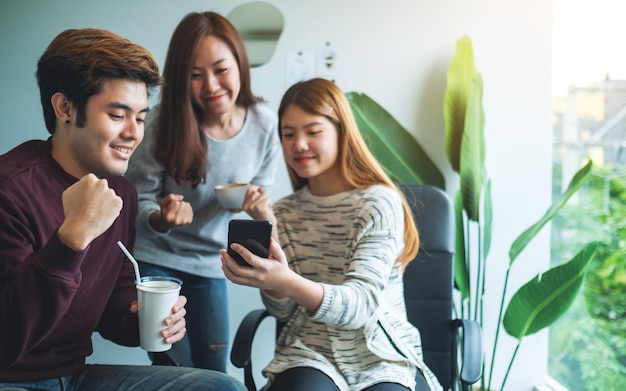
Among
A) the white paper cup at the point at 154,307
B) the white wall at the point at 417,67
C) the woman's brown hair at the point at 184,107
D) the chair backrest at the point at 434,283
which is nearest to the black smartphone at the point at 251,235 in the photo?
the white paper cup at the point at 154,307

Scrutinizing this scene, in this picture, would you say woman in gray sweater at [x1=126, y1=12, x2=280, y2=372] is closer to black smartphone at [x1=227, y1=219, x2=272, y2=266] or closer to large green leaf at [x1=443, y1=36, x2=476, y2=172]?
black smartphone at [x1=227, y1=219, x2=272, y2=266]

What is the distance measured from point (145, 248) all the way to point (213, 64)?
61 cm

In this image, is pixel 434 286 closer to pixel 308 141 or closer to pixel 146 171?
pixel 308 141

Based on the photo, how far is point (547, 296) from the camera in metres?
2.01

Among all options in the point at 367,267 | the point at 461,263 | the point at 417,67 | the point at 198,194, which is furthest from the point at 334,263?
the point at 417,67

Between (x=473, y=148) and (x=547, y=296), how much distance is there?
58 cm

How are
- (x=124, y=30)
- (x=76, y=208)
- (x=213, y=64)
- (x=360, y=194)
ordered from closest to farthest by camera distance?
(x=76, y=208) < (x=360, y=194) < (x=213, y=64) < (x=124, y=30)

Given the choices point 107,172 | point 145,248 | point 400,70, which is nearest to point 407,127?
point 400,70

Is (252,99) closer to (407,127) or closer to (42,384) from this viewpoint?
(407,127)

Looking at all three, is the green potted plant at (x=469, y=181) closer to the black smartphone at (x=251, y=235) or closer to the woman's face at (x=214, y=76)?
the woman's face at (x=214, y=76)

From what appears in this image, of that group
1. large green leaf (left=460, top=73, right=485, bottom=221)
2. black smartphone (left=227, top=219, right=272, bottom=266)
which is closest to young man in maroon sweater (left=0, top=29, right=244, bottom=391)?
black smartphone (left=227, top=219, right=272, bottom=266)

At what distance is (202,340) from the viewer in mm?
1905

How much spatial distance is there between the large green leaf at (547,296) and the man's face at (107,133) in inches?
55.3

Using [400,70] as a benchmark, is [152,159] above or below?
below
